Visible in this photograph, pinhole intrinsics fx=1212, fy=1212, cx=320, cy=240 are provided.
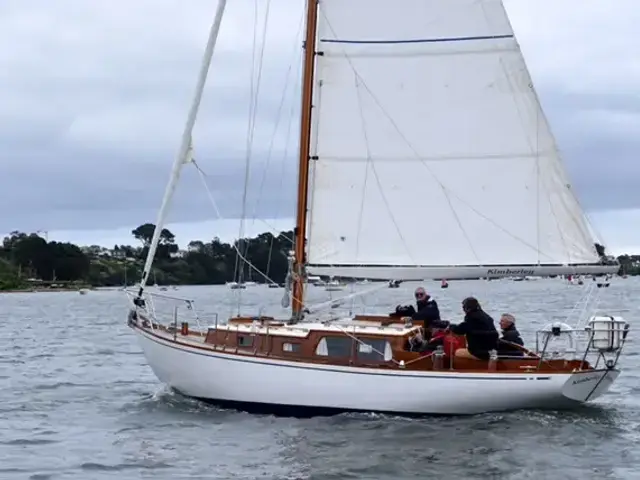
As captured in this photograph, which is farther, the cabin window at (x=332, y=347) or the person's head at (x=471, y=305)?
the cabin window at (x=332, y=347)

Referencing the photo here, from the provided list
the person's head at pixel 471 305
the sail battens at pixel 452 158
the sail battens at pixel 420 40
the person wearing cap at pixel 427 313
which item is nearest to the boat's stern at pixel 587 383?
the person's head at pixel 471 305

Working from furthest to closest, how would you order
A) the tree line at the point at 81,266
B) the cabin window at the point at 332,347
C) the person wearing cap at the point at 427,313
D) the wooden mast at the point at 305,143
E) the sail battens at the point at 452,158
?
1. the tree line at the point at 81,266
2. the person wearing cap at the point at 427,313
3. the wooden mast at the point at 305,143
4. the sail battens at the point at 452,158
5. the cabin window at the point at 332,347

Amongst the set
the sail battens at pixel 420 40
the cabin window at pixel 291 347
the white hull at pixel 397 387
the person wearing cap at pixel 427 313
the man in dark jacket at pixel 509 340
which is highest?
the sail battens at pixel 420 40

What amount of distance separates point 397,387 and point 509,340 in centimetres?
247

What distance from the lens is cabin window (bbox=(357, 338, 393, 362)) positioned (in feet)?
70.8

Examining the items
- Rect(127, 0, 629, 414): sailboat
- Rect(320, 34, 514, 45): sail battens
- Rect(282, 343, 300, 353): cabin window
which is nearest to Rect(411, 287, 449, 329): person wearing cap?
Rect(127, 0, 629, 414): sailboat

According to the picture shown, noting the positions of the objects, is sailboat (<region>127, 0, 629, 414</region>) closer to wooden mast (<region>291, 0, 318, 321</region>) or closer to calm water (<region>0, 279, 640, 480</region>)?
wooden mast (<region>291, 0, 318, 321</region>)

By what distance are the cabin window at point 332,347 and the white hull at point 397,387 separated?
1.27ft

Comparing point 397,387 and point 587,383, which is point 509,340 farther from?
point 397,387

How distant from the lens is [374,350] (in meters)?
21.6

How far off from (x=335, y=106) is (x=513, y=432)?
7.12 meters

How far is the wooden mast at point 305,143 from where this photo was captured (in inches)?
922

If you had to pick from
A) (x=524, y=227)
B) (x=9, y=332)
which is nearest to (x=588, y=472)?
(x=524, y=227)

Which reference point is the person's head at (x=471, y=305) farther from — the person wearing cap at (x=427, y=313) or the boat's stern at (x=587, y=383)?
the boat's stern at (x=587, y=383)
